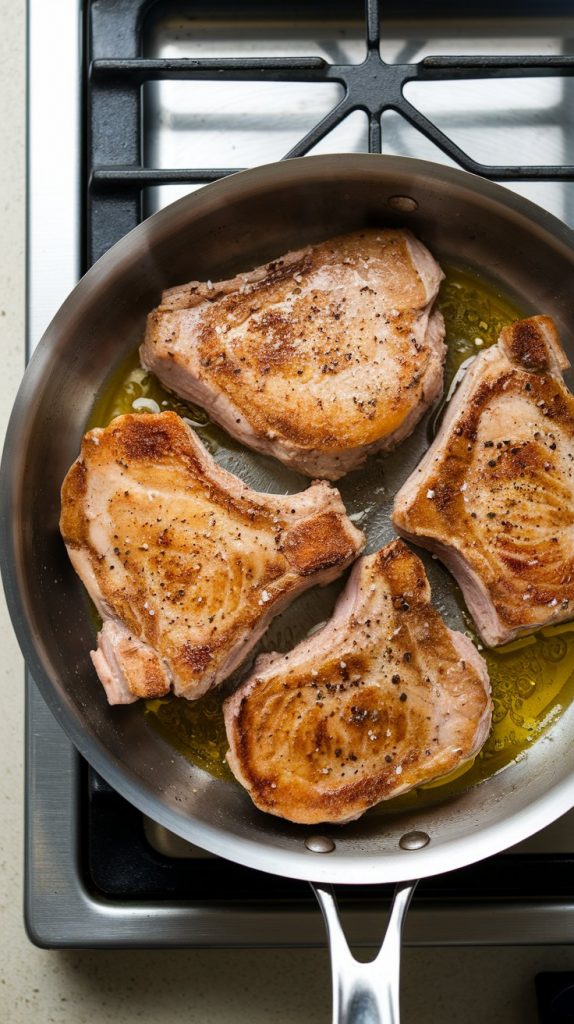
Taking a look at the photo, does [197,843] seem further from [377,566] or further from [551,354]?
[551,354]

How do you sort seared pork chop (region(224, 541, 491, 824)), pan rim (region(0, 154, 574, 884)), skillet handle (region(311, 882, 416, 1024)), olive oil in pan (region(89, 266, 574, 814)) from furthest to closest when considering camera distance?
olive oil in pan (region(89, 266, 574, 814)), seared pork chop (region(224, 541, 491, 824)), pan rim (region(0, 154, 574, 884)), skillet handle (region(311, 882, 416, 1024))

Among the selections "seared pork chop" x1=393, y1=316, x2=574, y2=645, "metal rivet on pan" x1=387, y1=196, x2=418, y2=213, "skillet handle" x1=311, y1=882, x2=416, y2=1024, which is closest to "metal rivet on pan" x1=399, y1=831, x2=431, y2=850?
"skillet handle" x1=311, y1=882, x2=416, y2=1024

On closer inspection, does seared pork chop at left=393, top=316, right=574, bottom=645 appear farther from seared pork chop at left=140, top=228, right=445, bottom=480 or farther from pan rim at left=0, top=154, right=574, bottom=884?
pan rim at left=0, top=154, right=574, bottom=884

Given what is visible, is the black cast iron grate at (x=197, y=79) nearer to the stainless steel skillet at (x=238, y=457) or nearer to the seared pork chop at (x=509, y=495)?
the stainless steel skillet at (x=238, y=457)

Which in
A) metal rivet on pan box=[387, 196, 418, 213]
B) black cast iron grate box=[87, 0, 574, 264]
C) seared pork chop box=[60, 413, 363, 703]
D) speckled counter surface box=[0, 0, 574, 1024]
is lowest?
speckled counter surface box=[0, 0, 574, 1024]

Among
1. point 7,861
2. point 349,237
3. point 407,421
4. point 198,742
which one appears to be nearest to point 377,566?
point 407,421

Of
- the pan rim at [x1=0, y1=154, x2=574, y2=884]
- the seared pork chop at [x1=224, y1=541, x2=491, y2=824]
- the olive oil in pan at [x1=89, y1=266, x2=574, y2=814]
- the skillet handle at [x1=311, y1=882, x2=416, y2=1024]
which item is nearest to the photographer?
the skillet handle at [x1=311, y1=882, x2=416, y2=1024]
